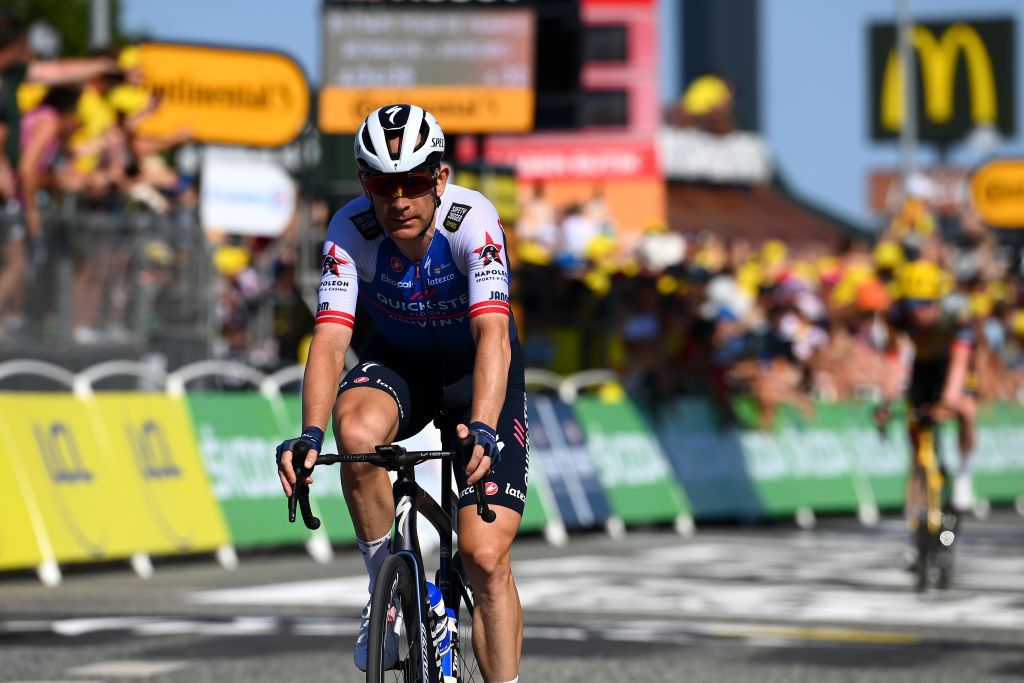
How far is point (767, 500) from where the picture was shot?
21.8 metres

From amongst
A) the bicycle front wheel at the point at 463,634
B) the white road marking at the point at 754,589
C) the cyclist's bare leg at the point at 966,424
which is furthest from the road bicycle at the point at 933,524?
the bicycle front wheel at the point at 463,634

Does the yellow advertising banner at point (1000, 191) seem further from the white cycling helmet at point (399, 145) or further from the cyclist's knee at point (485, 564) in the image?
the white cycling helmet at point (399, 145)

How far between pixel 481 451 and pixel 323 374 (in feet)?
2.11

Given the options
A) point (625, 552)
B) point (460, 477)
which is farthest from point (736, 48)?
point (460, 477)

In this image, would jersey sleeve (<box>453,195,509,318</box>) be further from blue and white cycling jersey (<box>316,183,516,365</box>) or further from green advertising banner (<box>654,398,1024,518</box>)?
green advertising banner (<box>654,398,1024,518</box>)

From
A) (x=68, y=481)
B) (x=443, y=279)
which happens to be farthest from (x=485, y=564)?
(x=68, y=481)

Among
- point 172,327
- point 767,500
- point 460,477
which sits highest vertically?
point 460,477

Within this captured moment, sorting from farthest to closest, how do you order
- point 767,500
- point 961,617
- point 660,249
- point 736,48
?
point 736,48, point 660,249, point 767,500, point 961,617

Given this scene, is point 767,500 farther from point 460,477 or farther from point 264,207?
point 460,477

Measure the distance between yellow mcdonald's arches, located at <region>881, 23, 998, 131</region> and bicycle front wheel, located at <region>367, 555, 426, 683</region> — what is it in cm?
5026

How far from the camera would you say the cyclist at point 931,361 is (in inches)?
551

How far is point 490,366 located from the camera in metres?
6.60

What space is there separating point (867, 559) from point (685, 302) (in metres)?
4.69

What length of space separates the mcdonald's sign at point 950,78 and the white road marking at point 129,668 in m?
47.2
